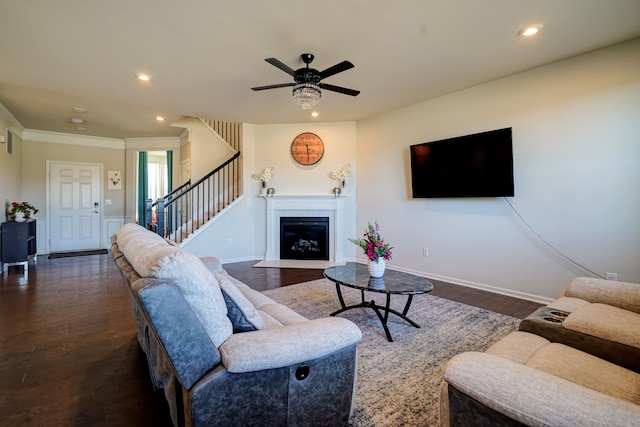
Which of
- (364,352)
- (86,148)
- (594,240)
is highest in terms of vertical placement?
(86,148)

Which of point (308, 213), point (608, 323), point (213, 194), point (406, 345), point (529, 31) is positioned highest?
point (529, 31)

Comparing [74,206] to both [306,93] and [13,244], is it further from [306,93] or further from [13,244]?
[306,93]

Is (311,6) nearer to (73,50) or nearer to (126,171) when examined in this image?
(73,50)

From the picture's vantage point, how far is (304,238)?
19.1 ft

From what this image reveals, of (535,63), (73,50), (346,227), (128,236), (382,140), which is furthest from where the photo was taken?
(346,227)

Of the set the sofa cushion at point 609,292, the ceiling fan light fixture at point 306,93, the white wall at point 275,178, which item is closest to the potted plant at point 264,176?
the white wall at point 275,178

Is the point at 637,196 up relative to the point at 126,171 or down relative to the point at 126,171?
down

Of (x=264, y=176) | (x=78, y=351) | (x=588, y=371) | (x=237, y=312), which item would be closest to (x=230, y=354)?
(x=237, y=312)

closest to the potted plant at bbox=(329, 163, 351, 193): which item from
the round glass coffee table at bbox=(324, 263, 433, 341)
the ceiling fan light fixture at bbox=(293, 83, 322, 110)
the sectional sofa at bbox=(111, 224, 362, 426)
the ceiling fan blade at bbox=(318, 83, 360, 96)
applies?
the ceiling fan blade at bbox=(318, 83, 360, 96)

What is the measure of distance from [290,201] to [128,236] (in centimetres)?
403

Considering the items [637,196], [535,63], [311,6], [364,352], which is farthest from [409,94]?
[364,352]

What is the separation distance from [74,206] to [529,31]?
878cm

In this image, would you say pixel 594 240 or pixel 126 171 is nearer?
pixel 594 240

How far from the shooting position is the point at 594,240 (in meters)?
3.07
